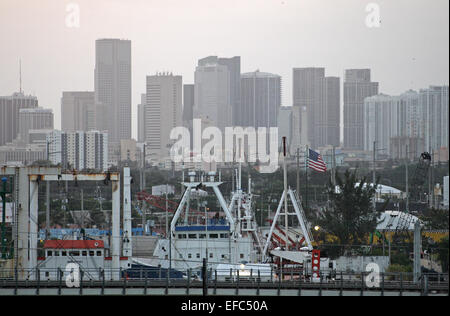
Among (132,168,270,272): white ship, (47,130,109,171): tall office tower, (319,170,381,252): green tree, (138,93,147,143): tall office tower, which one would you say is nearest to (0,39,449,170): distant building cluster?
(138,93,147,143): tall office tower

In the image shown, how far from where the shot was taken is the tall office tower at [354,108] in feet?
215

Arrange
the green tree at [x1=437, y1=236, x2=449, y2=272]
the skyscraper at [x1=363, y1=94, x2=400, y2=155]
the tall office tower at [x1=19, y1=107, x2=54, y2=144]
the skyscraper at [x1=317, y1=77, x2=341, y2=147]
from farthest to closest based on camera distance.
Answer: the skyscraper at [x1=317, y1=77, x2=341, y2=147] < the skyscraper at [x1=363, y1=94, x2=400, y2=155] < the tall office tower at [x1=19, y1=107, x2=54, y2=144] < the green tree at [x1=437, y1=236, x2=449, y2=272]

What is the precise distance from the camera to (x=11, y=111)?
5666cm

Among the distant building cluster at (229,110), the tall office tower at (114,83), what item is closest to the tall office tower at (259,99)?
the distant building cluster at (229,110)

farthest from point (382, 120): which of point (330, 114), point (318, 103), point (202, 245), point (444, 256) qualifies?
point (444, 256)

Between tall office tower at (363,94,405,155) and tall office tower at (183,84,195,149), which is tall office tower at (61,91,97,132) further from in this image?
tall office tower at (363,94,405,155)

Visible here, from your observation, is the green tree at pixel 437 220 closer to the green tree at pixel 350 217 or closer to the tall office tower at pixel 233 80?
the green tree at pixel 350 217

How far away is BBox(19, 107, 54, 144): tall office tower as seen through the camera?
54.2 metres

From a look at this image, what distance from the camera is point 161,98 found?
68.8 metres

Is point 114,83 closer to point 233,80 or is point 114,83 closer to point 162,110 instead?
point 162,110

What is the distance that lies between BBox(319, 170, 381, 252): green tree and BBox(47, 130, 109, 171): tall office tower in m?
24.5

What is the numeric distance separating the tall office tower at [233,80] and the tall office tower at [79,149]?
19.3 metres

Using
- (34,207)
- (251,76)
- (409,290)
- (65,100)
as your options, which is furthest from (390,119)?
(409,290)
